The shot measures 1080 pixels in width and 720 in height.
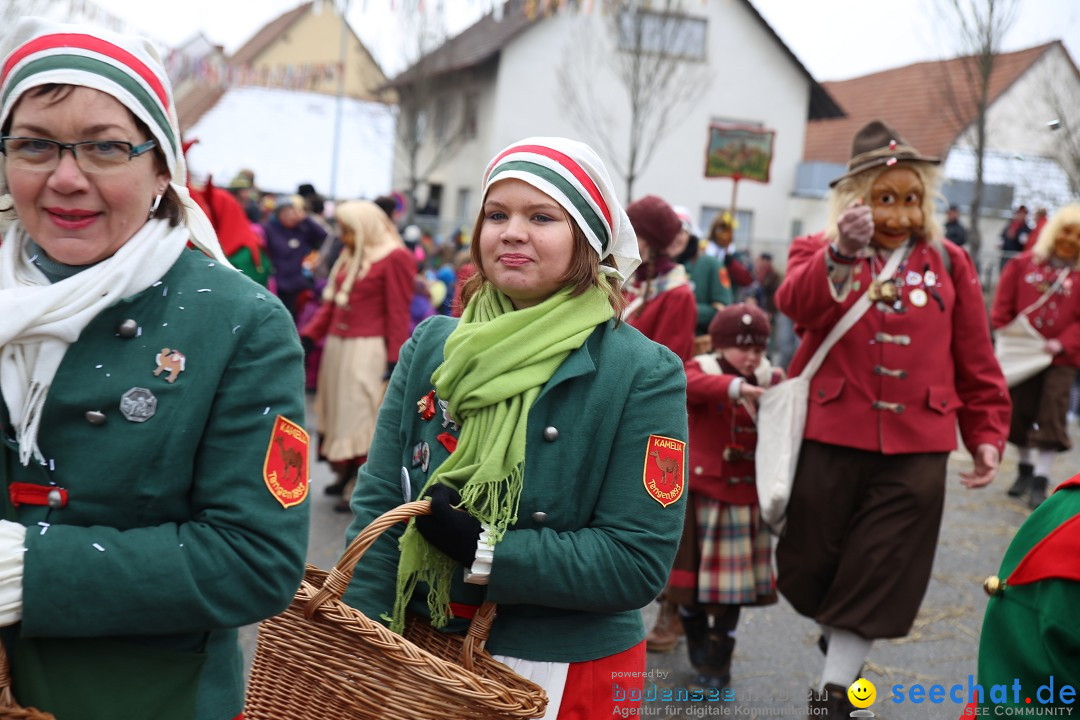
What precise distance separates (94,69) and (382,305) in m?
5.49

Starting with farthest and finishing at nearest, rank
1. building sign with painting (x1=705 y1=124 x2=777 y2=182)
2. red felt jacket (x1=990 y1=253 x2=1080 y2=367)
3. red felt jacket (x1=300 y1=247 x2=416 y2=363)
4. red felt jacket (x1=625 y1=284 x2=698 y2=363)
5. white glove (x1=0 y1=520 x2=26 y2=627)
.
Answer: building sign with painting (x1=705 y1=124 x2=777 y2=182) < red felt jacket (x1=990 y1=253 x2=1080 y2=367) < red felt jacket (x1=300 y1=247 x2=416 y2=363) < red felt jacket (x1=625 y1=284 x2=698 y2=363) < white glove (x1=0 y1=520 x2=26 y2=627)

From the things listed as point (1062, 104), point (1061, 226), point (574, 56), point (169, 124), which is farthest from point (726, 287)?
point (574, 56)

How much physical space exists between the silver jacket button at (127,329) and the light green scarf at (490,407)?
0.72m

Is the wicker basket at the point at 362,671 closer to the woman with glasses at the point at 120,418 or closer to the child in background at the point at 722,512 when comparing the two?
the woman with glasses at the point at 120,418

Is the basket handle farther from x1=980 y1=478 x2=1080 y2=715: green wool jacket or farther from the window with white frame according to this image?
the window with white frame

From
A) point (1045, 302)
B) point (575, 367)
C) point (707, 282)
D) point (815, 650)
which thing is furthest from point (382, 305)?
point (1045, 302)

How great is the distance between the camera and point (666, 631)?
4965 mm

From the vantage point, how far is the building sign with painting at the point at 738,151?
8695 mm

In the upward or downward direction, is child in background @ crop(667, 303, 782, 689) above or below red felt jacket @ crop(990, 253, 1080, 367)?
below

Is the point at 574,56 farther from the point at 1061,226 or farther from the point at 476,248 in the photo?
the point at 476,248

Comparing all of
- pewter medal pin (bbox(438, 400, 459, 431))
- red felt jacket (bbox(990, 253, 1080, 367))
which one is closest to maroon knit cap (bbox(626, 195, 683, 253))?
pewter medal pin (bbox(438, 400, 459, 431))

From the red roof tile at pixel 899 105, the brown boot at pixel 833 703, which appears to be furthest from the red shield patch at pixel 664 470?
the red roof tile at pixel 899 105

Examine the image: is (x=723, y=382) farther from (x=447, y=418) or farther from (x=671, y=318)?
(x=447, y=418)

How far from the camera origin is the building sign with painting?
8695 mm
